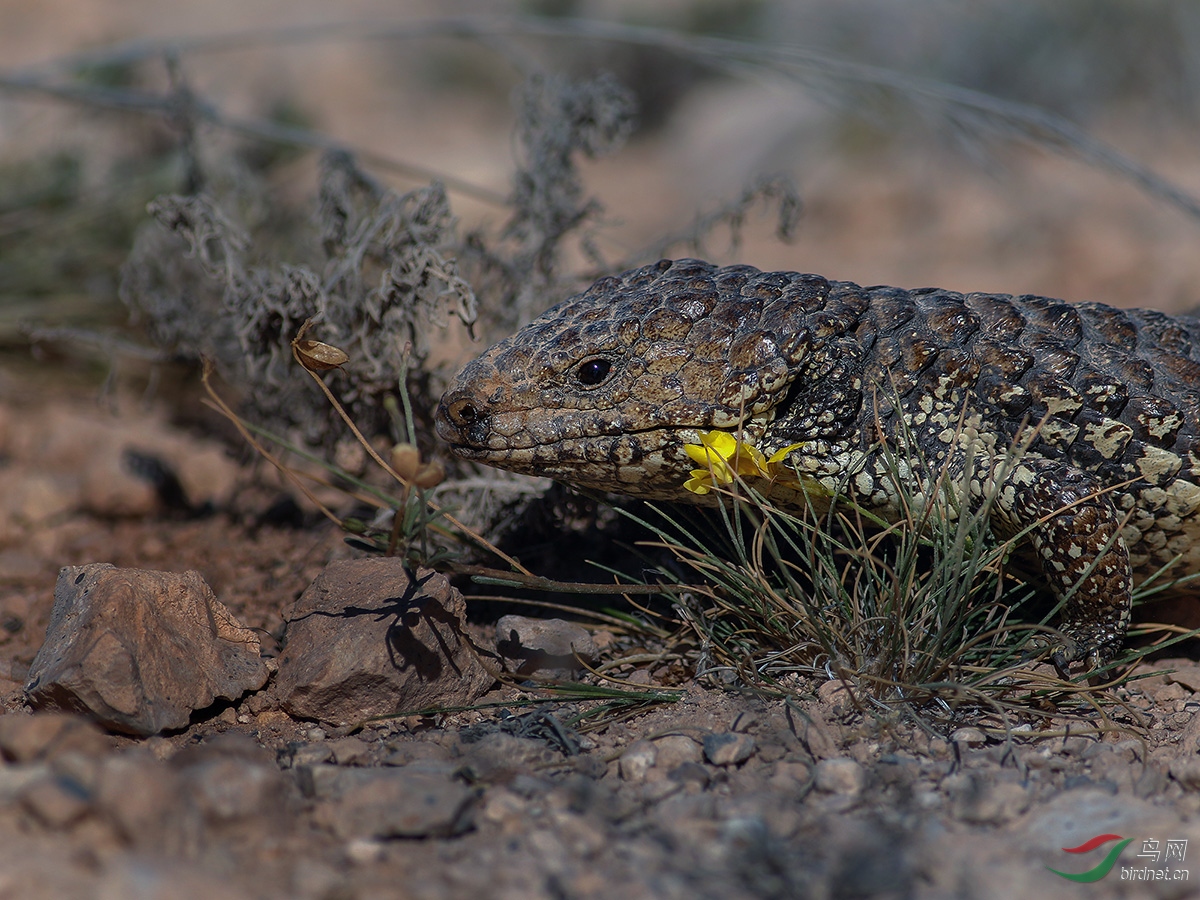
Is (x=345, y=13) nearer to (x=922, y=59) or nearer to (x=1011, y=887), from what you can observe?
(x=922, y=59)

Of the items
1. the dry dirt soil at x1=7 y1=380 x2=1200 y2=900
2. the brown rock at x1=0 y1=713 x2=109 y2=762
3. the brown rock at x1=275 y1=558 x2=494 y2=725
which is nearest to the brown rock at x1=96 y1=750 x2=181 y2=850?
the dry dirt soil at x1=7 y1=380 x2=1200 y2=900

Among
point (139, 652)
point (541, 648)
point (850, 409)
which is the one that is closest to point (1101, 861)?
point (850, 409)

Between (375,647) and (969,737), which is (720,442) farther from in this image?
(375,647)

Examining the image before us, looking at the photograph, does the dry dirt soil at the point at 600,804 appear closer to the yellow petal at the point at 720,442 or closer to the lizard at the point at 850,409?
the lizard at the point at 850,409

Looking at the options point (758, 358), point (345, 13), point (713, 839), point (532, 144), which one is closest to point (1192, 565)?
point (758, 358)

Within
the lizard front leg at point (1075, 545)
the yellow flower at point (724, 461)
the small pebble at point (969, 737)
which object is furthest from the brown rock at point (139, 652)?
the lizard front leg at point (1075, 545)

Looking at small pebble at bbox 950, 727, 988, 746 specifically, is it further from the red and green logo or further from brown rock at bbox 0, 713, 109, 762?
brown rock at bbox 0, 713, 109, 762
